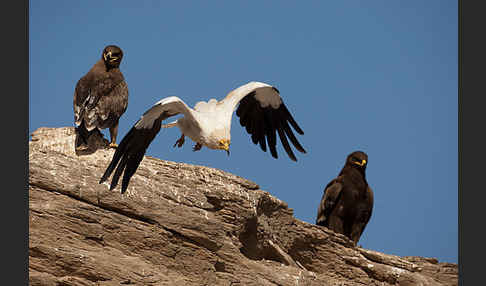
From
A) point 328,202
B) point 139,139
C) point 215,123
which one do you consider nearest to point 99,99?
point 139,139

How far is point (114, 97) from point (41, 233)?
10.3ft

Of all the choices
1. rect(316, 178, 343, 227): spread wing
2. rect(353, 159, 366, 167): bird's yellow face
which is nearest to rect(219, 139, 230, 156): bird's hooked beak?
rect(316, 178, 343, 227): spread wing

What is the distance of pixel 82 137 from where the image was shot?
1081cm

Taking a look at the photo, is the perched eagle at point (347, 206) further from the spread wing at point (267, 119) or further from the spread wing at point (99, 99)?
the spread wing at point (99, 99)

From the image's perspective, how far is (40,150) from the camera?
1015 cm

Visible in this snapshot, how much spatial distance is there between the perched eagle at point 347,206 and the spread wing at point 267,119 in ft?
3.82

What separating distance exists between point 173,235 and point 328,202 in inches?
165

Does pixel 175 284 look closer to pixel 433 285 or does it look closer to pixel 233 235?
pixel 233 235

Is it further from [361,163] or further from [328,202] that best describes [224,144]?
[361,163]

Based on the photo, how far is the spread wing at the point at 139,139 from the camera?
9906mm

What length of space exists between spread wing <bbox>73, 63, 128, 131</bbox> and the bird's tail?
61 mm

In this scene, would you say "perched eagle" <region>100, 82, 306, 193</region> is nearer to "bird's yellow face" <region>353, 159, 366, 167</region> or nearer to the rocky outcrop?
the rocky outcrop

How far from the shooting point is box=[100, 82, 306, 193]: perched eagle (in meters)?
10.2

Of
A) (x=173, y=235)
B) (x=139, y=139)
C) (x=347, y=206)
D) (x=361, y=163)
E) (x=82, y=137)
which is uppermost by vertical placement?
(x=361, y=163)
